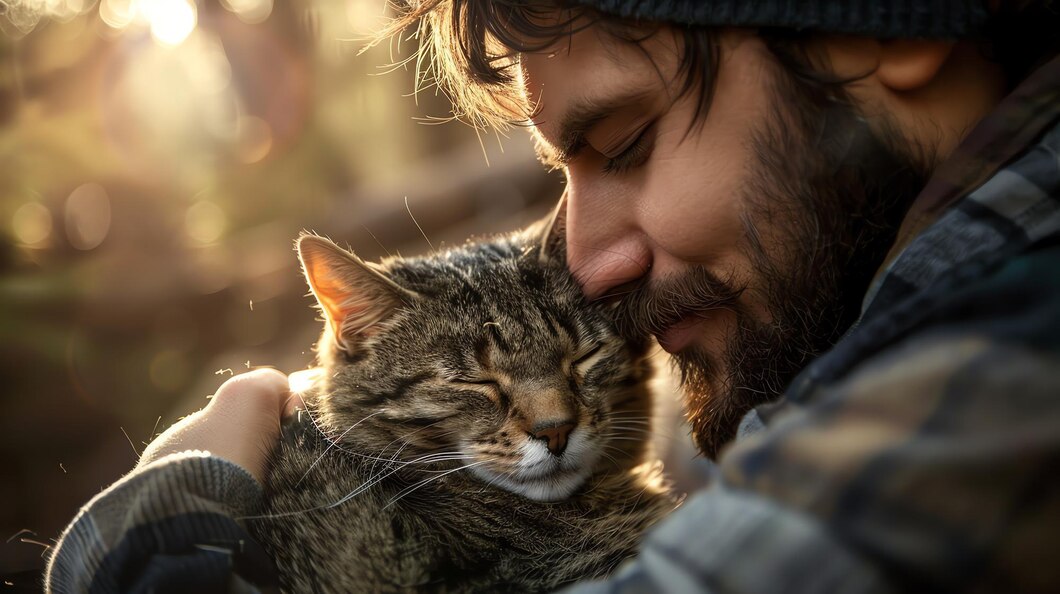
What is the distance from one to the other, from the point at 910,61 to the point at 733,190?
0.32m

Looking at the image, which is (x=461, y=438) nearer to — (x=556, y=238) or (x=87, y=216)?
(x=556, y=238)

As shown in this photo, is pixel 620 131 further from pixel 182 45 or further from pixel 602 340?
pixel 182 45

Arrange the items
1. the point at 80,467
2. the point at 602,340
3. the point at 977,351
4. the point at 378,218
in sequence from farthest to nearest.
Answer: the point at 378,218 < the point at 80,467 < the point at 602,340 < the point at 977,351

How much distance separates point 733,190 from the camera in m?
1.26

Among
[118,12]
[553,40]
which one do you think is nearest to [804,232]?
[553,40]

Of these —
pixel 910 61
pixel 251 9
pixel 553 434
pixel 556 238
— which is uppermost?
pixel 251 9

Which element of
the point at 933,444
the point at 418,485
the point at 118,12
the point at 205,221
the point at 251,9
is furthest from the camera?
the point at 251,9

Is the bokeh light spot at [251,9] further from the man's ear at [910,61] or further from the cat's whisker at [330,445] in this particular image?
the man's ear at [910,61]

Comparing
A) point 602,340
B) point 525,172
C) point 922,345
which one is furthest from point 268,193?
point 922,345

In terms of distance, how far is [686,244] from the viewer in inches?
52.3

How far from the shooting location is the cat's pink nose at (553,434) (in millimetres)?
1630

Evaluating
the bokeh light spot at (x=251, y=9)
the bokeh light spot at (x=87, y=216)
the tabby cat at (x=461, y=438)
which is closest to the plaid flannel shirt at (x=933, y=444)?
the tabby cat at (x=461, y=438)

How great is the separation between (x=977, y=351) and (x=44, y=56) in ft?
14.1

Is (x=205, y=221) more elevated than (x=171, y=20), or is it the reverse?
(x=171, y=20)
